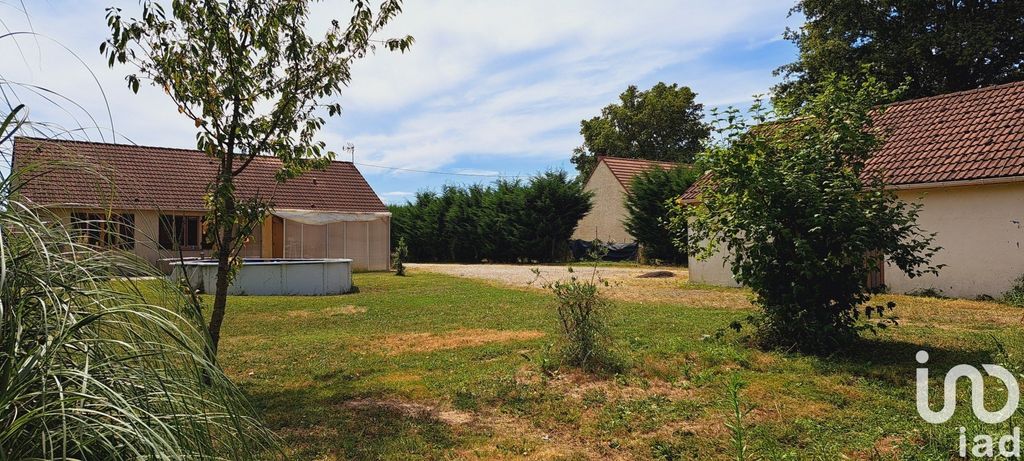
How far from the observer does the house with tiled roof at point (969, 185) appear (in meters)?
11.8

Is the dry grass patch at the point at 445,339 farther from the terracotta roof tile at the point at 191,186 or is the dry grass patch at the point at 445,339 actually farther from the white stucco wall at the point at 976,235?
the white stucco wall at the point at 976,235

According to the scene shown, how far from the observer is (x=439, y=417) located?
4.95 metres

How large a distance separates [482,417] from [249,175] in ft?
76.9

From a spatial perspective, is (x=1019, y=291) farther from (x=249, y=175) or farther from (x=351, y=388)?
(x=249, y=175)

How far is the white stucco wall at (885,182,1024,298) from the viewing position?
11.7 meters

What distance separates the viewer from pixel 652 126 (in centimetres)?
4594

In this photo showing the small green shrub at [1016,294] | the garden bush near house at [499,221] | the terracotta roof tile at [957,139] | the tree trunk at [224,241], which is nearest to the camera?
the tree trunk at [224,241]

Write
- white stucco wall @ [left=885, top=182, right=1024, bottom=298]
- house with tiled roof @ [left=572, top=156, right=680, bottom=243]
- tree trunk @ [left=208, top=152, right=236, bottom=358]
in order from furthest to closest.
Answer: house with tiled roof @ [left=572, top=156, right=680, bottom=243], white stucco wall @ [left=885, top=182, right=1024, bottom=298], tree trunk @ [left=208, top=152, right=236, bottom=358]

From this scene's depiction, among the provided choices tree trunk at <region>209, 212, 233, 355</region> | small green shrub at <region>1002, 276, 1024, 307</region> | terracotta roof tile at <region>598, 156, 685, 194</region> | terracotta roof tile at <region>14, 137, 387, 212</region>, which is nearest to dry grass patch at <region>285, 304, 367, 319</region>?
terracotta roof tile at <region>14, 137, 387, 212</region>

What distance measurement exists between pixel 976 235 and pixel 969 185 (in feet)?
3.20

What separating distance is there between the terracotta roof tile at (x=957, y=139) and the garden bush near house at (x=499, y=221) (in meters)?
15.2

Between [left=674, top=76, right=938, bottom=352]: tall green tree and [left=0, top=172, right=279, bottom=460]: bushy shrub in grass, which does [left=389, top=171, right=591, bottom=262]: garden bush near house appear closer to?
[left=674, top=76, right=938, bottom=352]: tall green tree

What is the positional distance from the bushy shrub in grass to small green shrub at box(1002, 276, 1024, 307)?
43.5 ft

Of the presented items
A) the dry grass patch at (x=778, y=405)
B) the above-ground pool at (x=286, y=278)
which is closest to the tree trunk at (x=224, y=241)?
the dry grass patch at (x=778, y=405)
